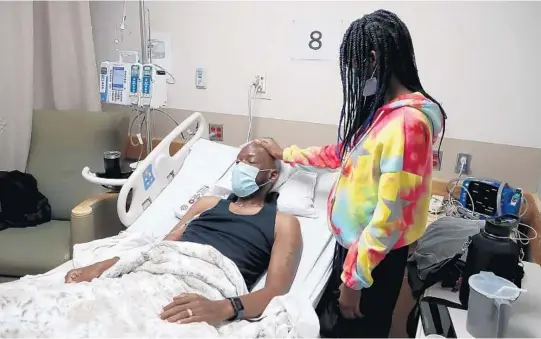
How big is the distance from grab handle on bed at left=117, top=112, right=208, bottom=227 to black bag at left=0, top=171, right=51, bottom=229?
1.77 ft

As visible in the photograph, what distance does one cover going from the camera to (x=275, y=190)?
6.68 feet

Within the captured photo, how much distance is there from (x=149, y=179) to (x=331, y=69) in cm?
105

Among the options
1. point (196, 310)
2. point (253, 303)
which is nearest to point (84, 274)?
point (196, 310)

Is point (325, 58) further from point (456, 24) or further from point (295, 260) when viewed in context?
point (295, 260)

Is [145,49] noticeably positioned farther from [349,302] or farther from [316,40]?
[349,302]

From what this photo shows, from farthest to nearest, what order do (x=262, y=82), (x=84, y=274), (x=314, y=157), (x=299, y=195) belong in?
(x=262, y=82), (x=299, y=195), (x=314, y=157), (x=84, y=274)

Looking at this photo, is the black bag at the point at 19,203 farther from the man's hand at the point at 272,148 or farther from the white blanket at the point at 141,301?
the man's hand at the point at 272,148

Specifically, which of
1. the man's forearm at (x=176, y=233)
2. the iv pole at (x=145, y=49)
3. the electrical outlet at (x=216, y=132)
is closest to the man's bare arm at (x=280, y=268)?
the man's forearm at (x=176, y=233)

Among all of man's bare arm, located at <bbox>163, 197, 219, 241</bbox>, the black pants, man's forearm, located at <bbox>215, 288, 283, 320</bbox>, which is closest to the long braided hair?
the black pants

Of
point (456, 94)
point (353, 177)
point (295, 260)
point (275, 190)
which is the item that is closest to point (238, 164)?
point (275, 190)

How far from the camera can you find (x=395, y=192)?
1153 mm

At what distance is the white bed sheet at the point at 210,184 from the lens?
1692mm

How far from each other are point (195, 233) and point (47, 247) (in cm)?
78

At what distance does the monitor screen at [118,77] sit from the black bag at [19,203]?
2.23 ft
